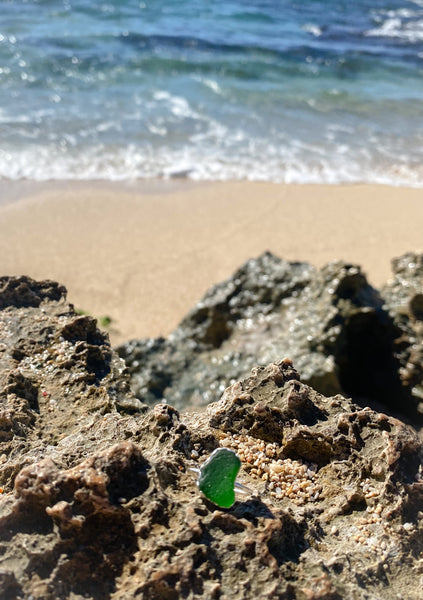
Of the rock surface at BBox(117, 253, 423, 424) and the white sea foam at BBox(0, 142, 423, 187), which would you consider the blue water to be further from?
the rock surface at BBox(117, 253, 423, 424)

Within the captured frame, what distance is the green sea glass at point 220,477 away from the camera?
1.76 meters

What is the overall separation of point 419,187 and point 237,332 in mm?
6471

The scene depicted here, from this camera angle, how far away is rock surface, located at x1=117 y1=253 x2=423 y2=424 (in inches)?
165

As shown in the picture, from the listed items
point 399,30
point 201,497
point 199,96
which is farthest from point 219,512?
point 399,30

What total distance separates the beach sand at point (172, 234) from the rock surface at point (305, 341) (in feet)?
4.61

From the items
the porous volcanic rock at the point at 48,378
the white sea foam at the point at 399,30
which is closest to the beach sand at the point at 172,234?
the porous volcanic rock at the point at 48,378

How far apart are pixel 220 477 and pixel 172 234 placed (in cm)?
647

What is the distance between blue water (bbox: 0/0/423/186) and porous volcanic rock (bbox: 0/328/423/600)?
8.02 m

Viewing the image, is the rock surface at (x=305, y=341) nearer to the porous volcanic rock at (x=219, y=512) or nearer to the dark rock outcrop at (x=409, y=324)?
the dark rock outcrop at (x=409, y=324)

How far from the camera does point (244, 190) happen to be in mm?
9445

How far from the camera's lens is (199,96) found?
42.9 ft

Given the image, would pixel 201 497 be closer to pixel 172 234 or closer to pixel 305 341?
pixel 305 341

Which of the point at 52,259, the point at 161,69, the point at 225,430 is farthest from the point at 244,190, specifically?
the point at 225,430

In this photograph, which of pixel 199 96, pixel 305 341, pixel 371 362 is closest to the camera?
pixel 305 341
